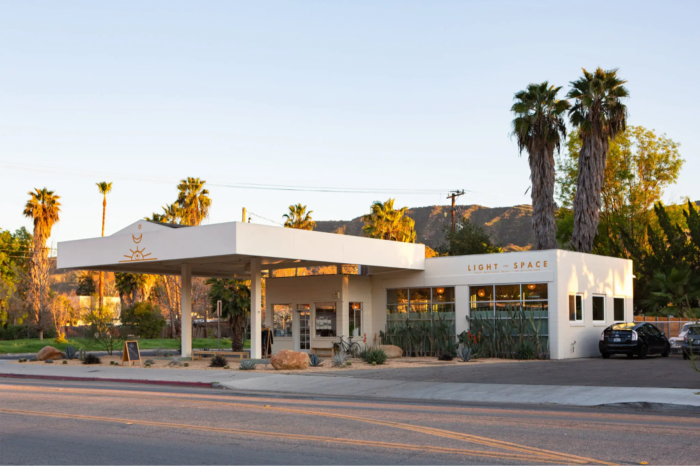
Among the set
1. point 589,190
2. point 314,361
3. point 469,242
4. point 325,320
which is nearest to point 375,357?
point 314,361

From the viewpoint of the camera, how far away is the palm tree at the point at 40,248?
55.5 meters

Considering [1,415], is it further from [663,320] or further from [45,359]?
[663,320]

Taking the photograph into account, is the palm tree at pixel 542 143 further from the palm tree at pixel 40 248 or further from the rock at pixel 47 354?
the palm tree at pixel 40 248

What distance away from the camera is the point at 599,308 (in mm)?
31547

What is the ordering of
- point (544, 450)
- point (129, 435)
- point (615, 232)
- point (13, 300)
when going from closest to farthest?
point (544, 450) < point (129, 435) < point (615, 232) < point (13, 300)

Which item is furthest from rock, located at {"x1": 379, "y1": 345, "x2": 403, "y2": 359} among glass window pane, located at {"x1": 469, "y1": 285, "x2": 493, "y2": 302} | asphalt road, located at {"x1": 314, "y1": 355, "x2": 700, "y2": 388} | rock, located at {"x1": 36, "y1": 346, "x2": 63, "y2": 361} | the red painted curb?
rock, located at {"x1": 36, "y1": 346, "x2": 63, "y2": 361}

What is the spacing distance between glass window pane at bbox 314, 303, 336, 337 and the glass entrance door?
65 centimetres

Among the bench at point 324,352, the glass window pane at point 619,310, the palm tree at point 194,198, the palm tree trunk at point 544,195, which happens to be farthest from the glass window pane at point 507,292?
the palm tree at point 194,198

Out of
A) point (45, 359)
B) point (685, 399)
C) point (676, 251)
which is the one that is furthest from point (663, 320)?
point (45, 359)

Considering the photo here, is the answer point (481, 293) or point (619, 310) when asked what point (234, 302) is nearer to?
point (481, 293)

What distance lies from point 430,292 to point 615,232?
75.4ft

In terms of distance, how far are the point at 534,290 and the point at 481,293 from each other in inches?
98.7

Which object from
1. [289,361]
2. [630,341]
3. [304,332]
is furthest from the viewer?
[304,332]

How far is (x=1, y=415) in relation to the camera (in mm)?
13133
